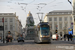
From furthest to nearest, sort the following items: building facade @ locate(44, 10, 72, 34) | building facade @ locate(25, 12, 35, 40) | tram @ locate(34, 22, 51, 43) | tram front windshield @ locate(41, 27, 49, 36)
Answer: building facade @ locate(44, 10, 72, 34)
building facade @ locate(25, 12, 35, 40)
tram front windshield @ locate(41, 27, 49, 36)
tram @ locate(34, 22, 51, 43)

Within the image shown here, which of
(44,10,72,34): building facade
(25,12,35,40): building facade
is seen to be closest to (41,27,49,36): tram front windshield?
(25,12,35,40): building facade

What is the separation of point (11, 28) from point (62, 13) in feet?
103

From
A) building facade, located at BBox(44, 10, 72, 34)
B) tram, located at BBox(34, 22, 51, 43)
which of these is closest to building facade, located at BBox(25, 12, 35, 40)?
building facade, located at BBox(44, 10, 72, 34)

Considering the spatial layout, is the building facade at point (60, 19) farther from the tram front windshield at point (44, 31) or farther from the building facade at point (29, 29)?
the tram front windshield at point (44, 31)

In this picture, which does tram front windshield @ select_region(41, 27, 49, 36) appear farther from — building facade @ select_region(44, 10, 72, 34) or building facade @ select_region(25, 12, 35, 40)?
building facade @ select_region(44, 10, 72, 34)

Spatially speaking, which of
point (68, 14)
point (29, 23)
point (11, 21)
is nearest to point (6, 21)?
Result: point (11, 21)

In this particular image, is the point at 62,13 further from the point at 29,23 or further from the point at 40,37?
the point at 40,37

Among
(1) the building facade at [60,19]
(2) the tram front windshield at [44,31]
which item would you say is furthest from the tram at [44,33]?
(1) the building facade at [60,19]

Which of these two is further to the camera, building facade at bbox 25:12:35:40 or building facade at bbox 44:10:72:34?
building facade at bbox 44:10:72:34

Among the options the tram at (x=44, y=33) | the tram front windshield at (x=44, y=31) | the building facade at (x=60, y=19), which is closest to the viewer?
the tram at (x=44, y=33)

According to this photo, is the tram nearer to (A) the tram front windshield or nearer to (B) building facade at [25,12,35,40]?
(A) the tram front windshield

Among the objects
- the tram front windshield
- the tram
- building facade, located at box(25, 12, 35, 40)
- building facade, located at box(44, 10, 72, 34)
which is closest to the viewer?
the tram

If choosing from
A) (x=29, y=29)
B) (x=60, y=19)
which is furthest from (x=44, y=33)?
(x=60, y=19)

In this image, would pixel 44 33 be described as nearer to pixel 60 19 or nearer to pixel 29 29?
pixel 29 29
